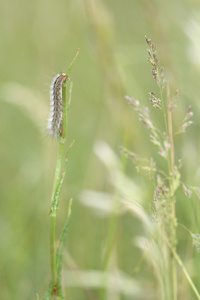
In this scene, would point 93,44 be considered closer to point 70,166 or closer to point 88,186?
point 88,186

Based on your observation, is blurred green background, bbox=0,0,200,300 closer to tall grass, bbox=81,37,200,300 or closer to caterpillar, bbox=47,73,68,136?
tall grass, bbox=81,37,200,300

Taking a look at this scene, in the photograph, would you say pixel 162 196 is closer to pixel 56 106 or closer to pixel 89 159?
pixel 56 106

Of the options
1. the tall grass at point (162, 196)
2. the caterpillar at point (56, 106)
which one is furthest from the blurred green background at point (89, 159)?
the caterpillar at point (56, 106)

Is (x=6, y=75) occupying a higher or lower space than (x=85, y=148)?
higher

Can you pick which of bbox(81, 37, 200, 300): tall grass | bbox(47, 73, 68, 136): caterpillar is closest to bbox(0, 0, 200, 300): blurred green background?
bbox(81, 37, 200, 300): tall grass

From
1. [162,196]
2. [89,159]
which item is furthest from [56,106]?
[89,159]

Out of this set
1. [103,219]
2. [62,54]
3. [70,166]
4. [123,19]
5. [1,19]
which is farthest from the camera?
[123,19]

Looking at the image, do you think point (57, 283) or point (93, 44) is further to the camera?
point (93, 44)

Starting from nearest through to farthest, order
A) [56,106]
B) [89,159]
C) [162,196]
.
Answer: [162,196], [56,106], [89,159]

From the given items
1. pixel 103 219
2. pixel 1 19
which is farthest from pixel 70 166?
pixel 1 19
